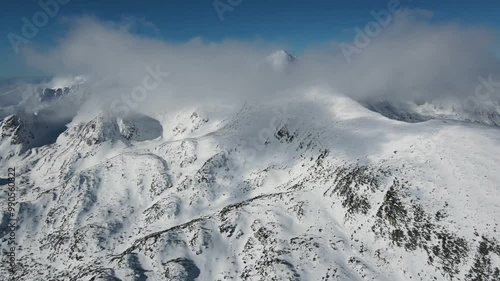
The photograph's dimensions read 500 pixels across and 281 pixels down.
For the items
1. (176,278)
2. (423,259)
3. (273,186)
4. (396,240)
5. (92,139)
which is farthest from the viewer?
(92,139)

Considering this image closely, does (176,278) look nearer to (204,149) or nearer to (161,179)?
(161,179)

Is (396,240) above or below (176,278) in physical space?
above

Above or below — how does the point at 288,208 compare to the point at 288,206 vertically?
below

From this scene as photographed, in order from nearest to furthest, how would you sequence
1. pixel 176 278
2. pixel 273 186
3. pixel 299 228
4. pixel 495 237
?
pixel 495 237, pixel 176 278, pixel 299 228, pixel 273 186

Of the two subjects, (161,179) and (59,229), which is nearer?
(59,229)

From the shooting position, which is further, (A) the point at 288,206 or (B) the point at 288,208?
(A) the point at 288,206

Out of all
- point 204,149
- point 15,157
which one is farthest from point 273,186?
point 15,157

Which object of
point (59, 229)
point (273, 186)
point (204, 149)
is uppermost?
point (204, 149)

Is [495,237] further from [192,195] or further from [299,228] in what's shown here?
[192,195]
